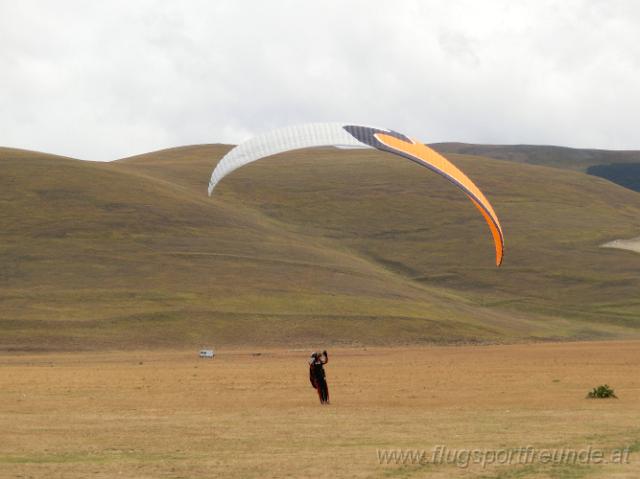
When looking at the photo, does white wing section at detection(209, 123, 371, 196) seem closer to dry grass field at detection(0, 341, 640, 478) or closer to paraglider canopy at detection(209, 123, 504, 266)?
paraglider canopy at detection(209, 123, 504, 266)

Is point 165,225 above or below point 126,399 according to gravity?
above

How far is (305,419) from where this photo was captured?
67.8 feet

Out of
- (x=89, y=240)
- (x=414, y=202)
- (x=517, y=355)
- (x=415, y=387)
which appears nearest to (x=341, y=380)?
(x=415, y=387)

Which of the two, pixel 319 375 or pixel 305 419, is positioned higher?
pixel 319 375

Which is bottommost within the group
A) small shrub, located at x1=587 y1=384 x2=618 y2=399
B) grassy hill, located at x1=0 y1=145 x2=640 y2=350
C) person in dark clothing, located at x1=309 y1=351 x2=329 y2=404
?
small shrub, located at x1=587 y1=384 x2=618 y2=399

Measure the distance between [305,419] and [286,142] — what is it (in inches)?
392

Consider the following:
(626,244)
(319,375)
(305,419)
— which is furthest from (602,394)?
(626,244)

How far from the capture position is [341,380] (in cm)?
3322

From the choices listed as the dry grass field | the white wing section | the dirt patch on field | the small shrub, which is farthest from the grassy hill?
the small shrub

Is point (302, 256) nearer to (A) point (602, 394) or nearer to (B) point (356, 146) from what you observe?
(B) point (356, 146)

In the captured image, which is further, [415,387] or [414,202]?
[414,202]

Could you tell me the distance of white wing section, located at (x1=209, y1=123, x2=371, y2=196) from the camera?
2845 centimetres

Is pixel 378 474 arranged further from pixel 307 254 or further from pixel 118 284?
pixel 307 254

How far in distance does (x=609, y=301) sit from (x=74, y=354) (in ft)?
141
